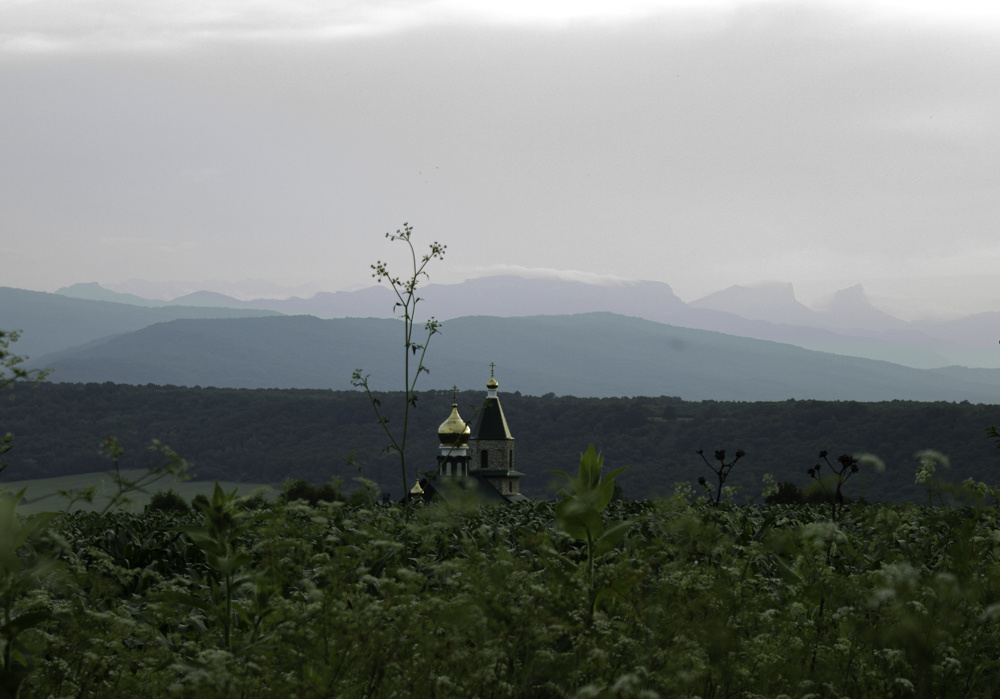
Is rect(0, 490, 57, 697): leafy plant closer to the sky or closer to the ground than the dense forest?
closer to the sky

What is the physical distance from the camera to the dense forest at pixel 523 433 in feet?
427

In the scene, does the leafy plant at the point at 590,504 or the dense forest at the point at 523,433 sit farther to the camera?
the dense forest at the point at 523,433

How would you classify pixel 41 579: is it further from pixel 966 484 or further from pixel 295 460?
pixel 295 460

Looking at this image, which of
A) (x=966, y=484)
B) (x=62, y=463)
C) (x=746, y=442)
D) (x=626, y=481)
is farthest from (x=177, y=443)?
(x=966, y=484)

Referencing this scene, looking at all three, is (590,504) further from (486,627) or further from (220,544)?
(220,544)

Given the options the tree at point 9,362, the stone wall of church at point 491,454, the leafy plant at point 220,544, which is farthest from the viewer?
the stone wall of church at point 491,454

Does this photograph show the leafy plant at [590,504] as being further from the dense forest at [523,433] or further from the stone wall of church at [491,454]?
the dense forest at [523,433]

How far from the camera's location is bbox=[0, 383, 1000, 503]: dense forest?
130000 mm

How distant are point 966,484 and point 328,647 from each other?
7.50 metres

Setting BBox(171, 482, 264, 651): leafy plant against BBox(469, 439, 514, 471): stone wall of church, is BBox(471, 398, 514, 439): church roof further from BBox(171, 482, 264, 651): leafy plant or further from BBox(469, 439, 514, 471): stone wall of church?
BBox(171, 482, 264, 651): leafy plant

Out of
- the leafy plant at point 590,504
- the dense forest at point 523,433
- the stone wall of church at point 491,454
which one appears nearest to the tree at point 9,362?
the leafy plant at point 590,504

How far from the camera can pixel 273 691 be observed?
4.07m

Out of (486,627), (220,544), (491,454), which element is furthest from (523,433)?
(486,627)

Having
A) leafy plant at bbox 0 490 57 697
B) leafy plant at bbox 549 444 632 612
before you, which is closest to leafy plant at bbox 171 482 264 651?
leafy plant at bbox 0 490 57 697
